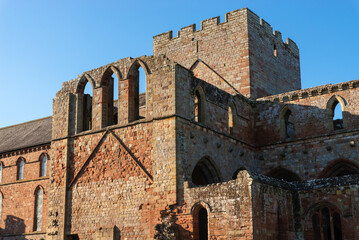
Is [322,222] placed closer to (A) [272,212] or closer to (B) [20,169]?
(A) [272,212]

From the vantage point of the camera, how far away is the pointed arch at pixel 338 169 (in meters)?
21.1

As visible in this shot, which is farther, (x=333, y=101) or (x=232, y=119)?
(x=232, y=119)

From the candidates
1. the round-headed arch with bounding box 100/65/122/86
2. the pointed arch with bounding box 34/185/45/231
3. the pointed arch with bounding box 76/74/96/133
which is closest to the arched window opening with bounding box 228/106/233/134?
the round-headed arch with bounding box 100/65/122/86

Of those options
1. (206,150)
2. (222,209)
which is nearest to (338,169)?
(206,150)

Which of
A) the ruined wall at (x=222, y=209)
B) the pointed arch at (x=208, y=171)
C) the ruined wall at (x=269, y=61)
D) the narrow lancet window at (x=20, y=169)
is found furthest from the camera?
the narrow lancet window at (x=20, y=169)

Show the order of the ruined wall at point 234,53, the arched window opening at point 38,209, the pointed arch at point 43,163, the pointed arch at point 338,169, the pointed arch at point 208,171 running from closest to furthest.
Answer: the pointed arch at point 208,171 < the pointed arch at point 338,169 < the ruined wall at point 234,53 < the arched window opening at point 38,209 < the pointed arch at point 43,163

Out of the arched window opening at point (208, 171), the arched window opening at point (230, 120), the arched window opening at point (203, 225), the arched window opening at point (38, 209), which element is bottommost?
the arched window opening at point (203, 225)

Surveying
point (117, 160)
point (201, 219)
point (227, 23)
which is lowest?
point (201, 219)

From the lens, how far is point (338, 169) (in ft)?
70.5

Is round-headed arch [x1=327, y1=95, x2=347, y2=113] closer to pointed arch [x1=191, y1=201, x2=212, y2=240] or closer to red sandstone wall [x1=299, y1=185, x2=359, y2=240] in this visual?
red sandstone wall [x1=299, y1=185, x2=359, y2=240]

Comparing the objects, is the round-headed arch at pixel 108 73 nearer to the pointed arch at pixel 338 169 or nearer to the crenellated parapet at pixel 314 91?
the crenellated parapet at pixel 314 91

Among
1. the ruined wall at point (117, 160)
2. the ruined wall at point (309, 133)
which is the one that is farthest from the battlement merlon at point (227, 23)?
the ruined wall at point (117, 160)

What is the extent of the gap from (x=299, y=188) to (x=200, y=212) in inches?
145

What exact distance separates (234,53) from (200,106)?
633cm
